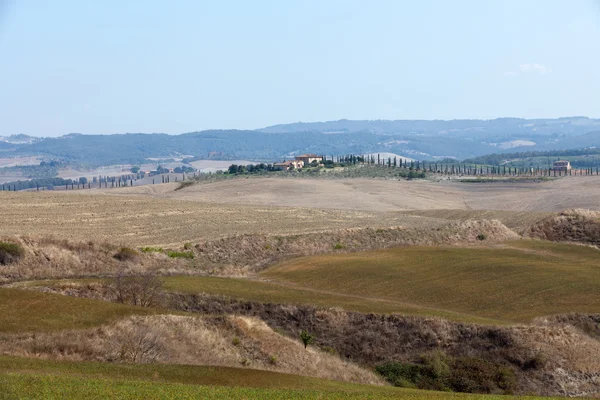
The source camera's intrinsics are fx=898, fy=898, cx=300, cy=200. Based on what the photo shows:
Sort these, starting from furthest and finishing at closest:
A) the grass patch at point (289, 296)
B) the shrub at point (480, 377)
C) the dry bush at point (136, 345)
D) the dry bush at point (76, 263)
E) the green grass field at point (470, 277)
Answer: the dry bush at point (76, 263)
the green grass field at point (470, 277)
the grass patch at point (289, 296)
the shrub at point (480, 377)
the dry bush at point (136, 345)

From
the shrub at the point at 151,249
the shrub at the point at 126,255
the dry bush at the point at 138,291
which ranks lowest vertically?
the shrub at the point at 151,249

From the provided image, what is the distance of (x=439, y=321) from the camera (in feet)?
112

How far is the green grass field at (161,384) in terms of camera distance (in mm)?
18859

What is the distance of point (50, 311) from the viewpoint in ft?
99.3

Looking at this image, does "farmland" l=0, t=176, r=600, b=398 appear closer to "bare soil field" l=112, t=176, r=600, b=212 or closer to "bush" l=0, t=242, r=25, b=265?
"bush" l=0, t=242, r=25, b=265

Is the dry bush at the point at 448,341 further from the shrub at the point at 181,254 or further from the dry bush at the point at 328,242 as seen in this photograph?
the shrub at the point at 181,254

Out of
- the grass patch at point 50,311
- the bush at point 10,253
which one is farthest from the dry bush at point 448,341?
the bush at point 10,253

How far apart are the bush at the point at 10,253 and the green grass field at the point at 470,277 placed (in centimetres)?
1269

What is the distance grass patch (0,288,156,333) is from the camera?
93.3ft

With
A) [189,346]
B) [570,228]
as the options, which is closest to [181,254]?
[189,346]

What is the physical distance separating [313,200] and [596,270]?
207 feet

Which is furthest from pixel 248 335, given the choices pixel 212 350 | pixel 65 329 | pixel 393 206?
pixel 393 206

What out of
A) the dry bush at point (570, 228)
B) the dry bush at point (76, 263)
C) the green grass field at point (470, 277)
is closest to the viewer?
the green grass field at point (470, 277)

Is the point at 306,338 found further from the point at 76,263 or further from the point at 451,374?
the point at 76,263
